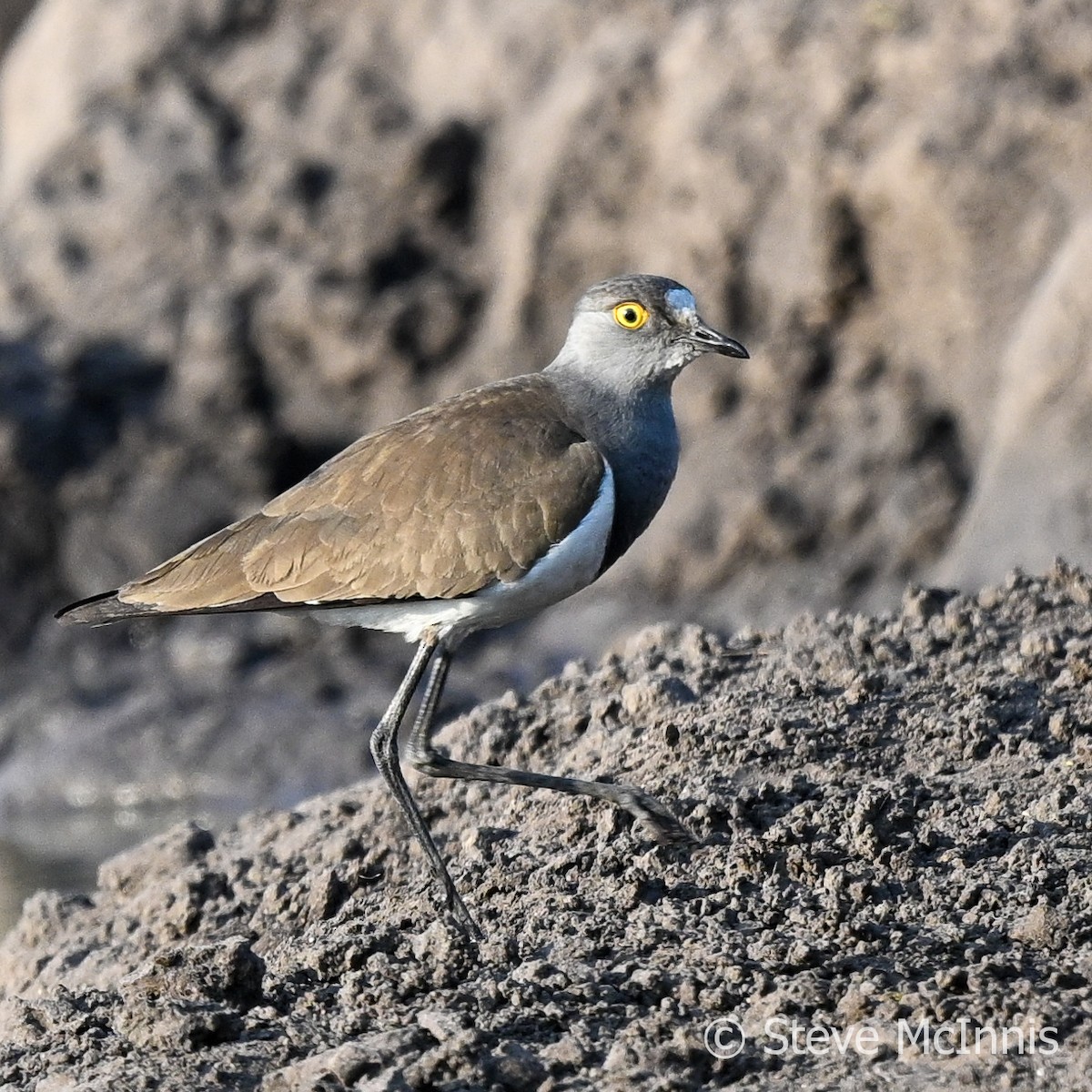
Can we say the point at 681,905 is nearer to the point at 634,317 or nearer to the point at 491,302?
the point at 634,317

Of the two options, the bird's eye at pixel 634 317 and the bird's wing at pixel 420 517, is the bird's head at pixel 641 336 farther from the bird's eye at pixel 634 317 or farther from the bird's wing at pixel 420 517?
the bird's wing at pixel 420 517

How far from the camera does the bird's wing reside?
6387mm

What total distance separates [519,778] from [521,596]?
62 centimetres

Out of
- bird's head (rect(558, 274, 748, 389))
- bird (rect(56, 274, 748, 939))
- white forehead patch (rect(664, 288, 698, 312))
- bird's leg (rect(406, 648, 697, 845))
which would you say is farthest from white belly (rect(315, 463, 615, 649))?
white forehead patch (rect(664, 288, 698, 312))

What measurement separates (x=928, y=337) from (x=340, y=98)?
4834mm

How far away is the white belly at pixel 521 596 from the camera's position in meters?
6.34

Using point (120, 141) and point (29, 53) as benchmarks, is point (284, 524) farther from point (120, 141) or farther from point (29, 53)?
point (29, 53)

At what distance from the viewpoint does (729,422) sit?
502 inches

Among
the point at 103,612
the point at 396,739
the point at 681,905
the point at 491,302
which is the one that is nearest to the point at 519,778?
the point at 396,739

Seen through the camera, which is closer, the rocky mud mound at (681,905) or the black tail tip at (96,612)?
the rocky mud mound at (681,905)

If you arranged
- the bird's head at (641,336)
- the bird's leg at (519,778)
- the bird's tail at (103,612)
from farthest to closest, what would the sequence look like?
1. the bird's head at (641,336)
2. the bird's tail at (103,612)
3. the bird's leg at (519,778)

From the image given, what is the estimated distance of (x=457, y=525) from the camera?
645 cm

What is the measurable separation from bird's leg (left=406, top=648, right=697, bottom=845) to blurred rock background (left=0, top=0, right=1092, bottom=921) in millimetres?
4702

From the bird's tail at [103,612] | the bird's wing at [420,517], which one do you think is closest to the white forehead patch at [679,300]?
the bird's wing at [420,517]
